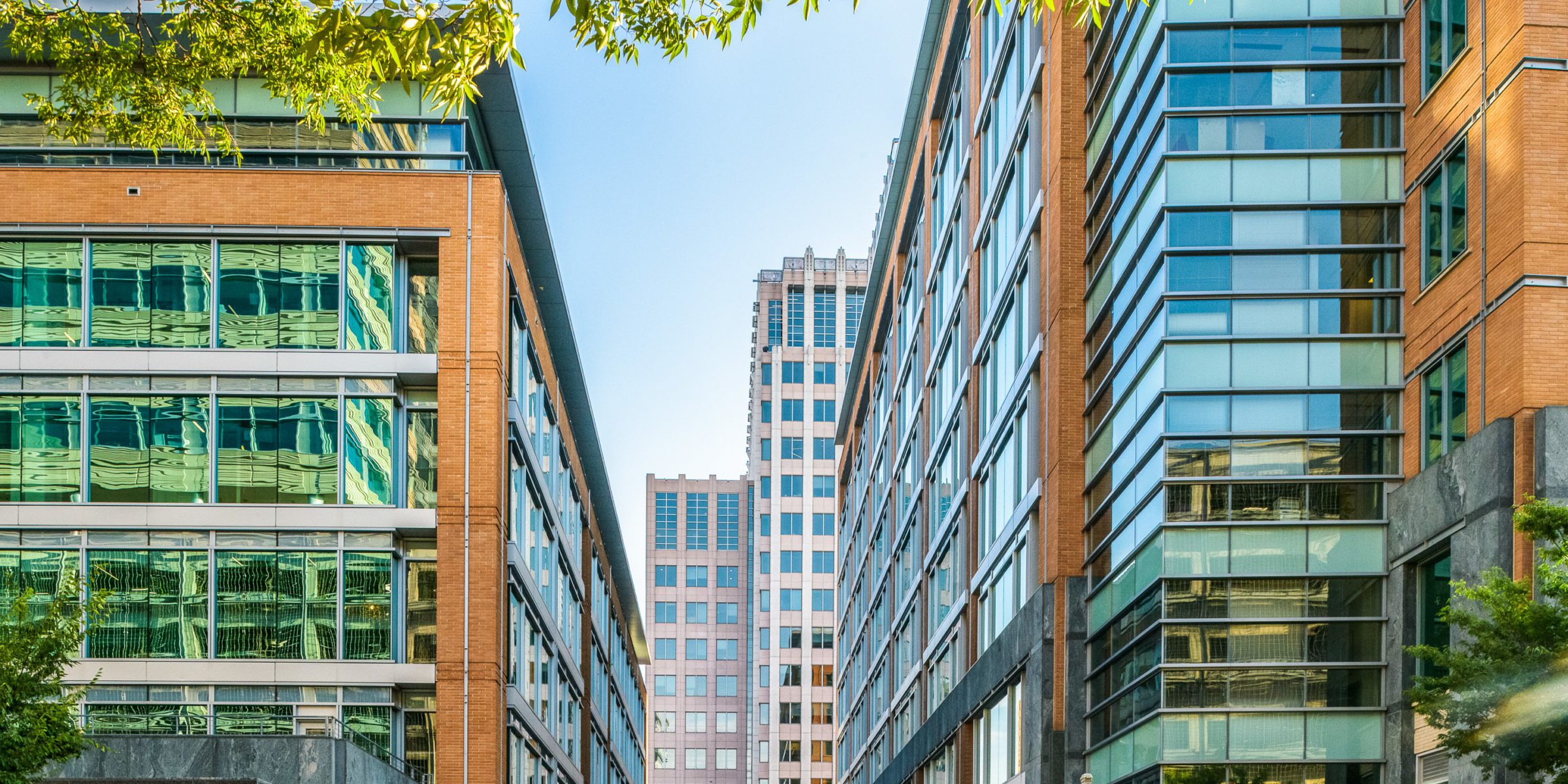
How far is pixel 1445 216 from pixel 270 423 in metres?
23.2

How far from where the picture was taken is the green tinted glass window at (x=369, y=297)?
38.2m

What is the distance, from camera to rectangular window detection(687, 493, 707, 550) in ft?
551

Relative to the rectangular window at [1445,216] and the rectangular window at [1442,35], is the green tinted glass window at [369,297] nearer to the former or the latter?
the rectangular window at [1445,216]

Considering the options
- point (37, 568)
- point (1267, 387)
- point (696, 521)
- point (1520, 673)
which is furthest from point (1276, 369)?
point (696, 521)

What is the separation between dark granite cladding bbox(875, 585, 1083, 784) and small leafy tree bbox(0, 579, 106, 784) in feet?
66.6

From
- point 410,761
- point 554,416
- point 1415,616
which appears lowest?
point 410,761

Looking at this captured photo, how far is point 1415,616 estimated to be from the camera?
27.8 m

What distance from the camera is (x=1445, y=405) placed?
27.2 metres

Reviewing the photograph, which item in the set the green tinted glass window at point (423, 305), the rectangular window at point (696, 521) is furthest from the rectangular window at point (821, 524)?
the green tinted glass window at point (423, 305)

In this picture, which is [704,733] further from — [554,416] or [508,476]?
[508,476]

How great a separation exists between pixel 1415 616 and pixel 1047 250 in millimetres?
14241

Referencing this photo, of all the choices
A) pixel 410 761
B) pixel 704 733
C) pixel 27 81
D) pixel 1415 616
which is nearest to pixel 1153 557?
pixel 1415 616

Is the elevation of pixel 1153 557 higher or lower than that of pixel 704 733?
higher

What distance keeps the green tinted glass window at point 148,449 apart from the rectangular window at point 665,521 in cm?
13093
